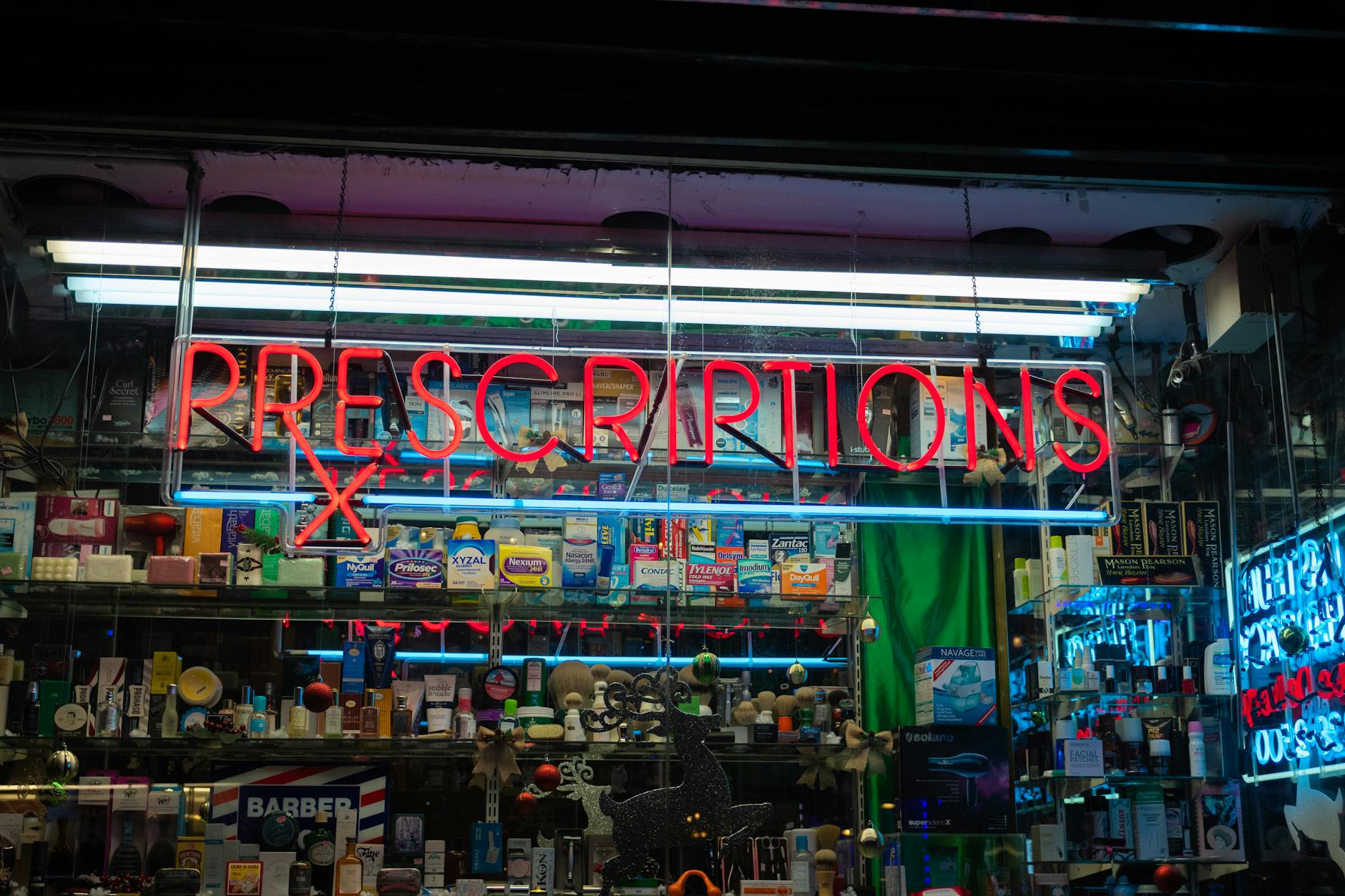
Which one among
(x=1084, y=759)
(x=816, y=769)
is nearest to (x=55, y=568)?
(x=816, y=769)

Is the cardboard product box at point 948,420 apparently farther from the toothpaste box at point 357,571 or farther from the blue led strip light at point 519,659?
the toothpaste box at point 357,571

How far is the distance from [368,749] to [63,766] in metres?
0.92

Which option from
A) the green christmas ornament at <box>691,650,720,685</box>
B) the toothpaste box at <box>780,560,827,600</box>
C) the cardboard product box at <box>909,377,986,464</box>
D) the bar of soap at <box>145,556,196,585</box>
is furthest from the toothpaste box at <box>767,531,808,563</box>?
the bar of soap at <box>145,556,196,585</box>

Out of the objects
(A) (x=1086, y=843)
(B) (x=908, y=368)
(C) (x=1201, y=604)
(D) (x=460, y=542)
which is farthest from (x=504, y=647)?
(C) (x=1201, y=604)

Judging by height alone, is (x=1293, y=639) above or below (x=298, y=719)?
above

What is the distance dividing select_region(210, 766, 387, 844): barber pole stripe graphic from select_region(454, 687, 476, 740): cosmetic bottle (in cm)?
27

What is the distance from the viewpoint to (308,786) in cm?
461

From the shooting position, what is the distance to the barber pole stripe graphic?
4551 millimetres

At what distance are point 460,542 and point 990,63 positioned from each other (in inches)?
92.2

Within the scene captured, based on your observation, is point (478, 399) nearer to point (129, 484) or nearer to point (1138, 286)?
point (129, 484)

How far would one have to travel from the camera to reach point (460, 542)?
16.1ft

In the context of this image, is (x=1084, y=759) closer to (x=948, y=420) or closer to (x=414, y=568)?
(x=948, y=420)

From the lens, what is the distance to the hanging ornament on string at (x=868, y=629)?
16.9 ft

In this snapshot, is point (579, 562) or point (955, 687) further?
point (955, 687)
